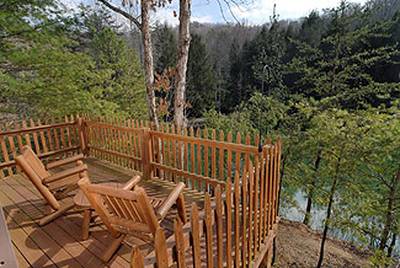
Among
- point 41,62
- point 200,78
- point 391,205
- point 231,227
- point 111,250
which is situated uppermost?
point 41,62

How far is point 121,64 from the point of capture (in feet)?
36.0

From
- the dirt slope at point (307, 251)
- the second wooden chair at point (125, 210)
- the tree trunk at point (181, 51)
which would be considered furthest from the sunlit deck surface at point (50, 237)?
the dirt slope at point (307, 251)

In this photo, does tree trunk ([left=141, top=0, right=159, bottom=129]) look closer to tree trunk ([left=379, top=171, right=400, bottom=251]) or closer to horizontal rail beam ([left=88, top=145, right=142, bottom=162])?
horizontal rail beam ([left=88, top=145, right=142, bottom=162])

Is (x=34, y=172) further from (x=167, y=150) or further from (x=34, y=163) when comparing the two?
(x=167, y=150)

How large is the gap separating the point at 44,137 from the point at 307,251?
21.6ft

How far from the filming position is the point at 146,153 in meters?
4.16

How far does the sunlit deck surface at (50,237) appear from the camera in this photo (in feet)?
7.41

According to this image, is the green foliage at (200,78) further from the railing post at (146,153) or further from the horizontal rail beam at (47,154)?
the railing post at (146,153)

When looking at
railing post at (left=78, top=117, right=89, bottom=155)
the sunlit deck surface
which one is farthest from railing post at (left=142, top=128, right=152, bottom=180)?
railing post at (left=78, top=117, right=89, bottom=155)

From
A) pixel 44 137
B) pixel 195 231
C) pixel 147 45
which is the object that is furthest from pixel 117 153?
pixel 195 231

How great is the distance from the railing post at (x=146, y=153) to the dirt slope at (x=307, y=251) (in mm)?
3469

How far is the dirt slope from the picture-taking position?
202 inches

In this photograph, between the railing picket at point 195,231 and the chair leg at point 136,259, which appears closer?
the chair leg at point 136,259

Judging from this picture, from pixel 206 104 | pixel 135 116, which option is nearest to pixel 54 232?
pixel 135 116
